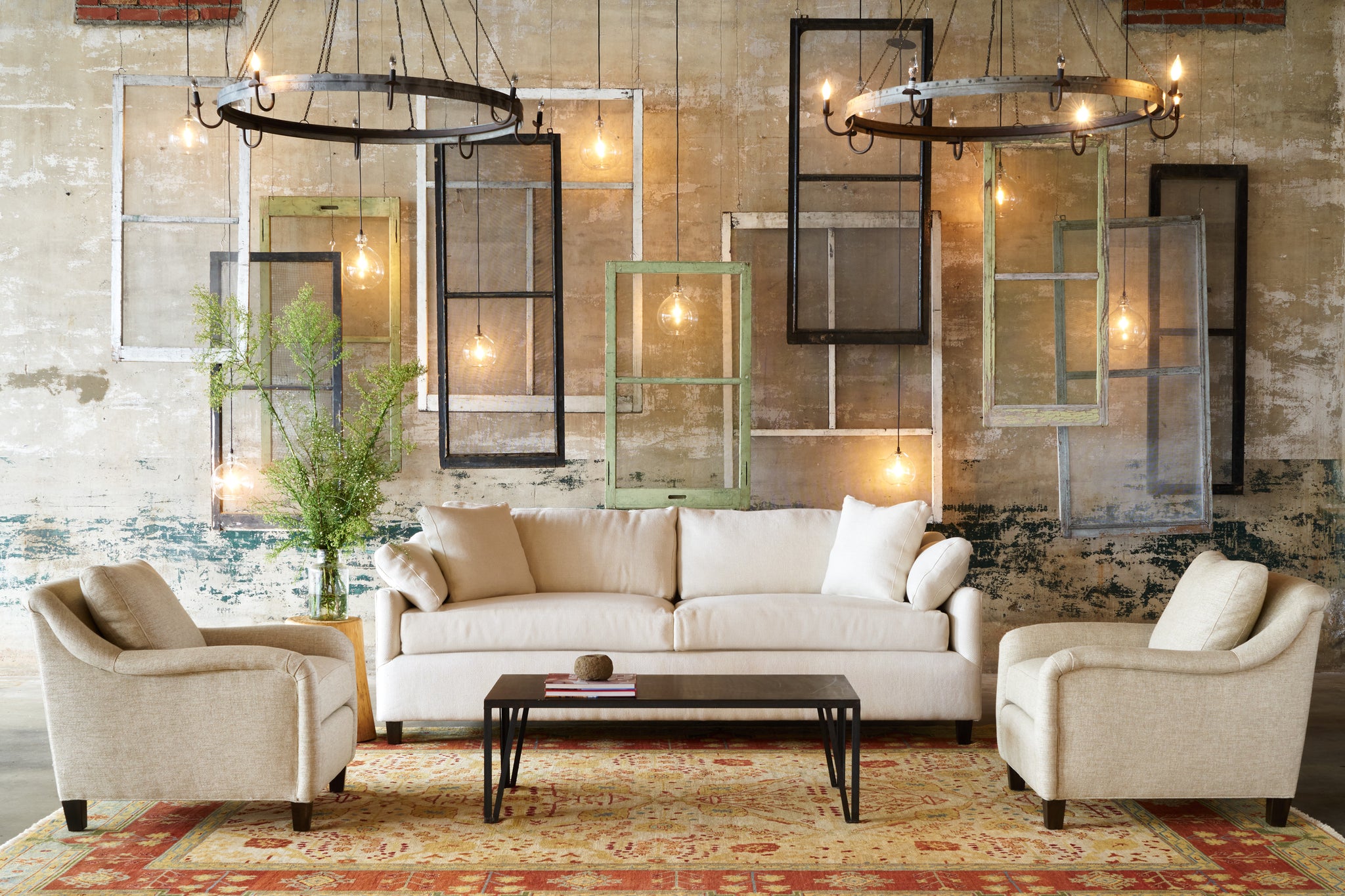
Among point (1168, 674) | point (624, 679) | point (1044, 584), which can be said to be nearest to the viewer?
point (1168, 674)

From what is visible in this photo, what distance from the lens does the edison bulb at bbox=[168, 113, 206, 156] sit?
608 cm

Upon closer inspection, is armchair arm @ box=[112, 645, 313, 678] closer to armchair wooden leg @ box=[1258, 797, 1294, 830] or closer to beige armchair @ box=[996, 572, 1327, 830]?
beige armchair @ box=[996, 572, 1327, 830]

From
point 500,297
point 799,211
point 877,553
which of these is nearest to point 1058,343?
point 799,211

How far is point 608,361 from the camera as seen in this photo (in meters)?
5.90

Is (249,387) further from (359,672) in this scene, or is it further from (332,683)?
(332,683)

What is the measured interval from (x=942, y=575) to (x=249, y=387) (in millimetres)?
3820

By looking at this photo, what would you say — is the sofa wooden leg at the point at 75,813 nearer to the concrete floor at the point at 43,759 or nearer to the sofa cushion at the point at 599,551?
the concrete floor at the point at 43,759

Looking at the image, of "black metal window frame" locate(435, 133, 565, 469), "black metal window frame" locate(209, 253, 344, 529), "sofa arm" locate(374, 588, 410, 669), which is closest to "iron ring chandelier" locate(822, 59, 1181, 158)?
"black metal window frame" locate(435, 133, 565, 469)

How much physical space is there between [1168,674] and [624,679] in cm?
173

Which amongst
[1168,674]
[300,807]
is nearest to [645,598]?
[300,807]

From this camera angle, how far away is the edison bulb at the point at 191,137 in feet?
20.0

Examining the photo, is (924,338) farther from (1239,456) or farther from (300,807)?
(300,807)

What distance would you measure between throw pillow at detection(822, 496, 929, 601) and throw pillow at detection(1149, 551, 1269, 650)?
137cm

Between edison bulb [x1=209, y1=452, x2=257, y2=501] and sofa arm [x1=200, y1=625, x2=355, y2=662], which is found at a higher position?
edison bulb [x1=209, y1=452, x2=257, y2=501]
